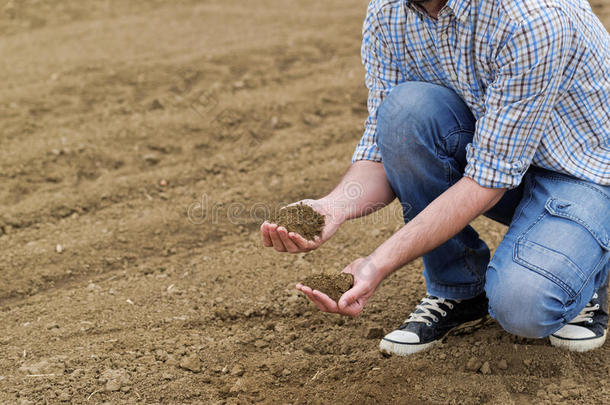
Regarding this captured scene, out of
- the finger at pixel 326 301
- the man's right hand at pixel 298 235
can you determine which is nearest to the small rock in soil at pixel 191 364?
the man's right hand at pixel 298 235

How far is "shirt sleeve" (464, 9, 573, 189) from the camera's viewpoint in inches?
72.1

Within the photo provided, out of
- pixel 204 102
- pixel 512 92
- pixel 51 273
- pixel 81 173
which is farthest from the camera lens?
pixel 204 102

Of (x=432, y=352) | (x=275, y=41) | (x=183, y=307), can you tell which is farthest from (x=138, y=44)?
(x=432, y=352)

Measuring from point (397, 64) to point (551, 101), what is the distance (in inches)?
22.9

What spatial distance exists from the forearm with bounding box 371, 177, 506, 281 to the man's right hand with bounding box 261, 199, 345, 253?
231mm

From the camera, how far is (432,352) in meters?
2.33

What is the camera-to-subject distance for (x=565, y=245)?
A: 2.00 metres

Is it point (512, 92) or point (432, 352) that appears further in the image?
point (432, 352)

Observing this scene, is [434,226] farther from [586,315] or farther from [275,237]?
[586,315]

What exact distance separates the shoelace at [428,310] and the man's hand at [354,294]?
1.54ft

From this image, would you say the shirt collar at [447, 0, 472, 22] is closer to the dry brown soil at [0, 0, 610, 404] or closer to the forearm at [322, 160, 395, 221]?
the forearm at [322, 160, 395, 221]

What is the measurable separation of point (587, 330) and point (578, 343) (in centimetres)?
6

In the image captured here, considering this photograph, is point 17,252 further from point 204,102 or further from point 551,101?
point 551,101

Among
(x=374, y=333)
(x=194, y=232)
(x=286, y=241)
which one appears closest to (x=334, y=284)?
(x=286, y=241)
